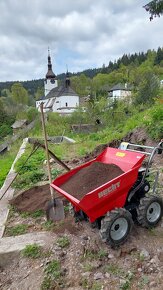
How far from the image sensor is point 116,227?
2.94 m

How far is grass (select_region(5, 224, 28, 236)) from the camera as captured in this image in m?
3.42

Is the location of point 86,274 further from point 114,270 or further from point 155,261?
point 155,261

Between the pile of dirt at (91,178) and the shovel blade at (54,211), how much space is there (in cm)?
49

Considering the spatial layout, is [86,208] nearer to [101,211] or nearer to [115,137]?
[101,211]

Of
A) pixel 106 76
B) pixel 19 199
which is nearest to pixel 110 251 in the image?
pixel 19 199

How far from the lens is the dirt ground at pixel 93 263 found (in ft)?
8.08

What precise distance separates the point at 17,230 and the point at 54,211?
23.5 inches

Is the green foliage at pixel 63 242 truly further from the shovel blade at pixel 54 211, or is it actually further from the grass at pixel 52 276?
the shovel blade at pixel 54 211

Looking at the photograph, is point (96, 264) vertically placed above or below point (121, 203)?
below

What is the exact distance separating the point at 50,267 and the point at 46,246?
1.12ft

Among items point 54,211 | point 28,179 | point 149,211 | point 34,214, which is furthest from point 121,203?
point 28,179

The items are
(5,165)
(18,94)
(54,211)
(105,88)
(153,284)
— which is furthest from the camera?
(105,88)

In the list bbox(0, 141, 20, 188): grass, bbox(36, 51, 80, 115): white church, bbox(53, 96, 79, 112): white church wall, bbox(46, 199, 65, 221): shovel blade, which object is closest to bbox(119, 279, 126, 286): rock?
bbox(46, 199, 65, 221): shovel blade

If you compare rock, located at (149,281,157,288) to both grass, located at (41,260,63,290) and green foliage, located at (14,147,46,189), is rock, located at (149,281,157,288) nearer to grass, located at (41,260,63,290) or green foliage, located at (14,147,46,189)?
grass, located at (41,260,63,290)
